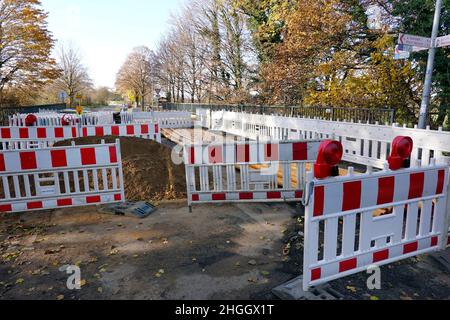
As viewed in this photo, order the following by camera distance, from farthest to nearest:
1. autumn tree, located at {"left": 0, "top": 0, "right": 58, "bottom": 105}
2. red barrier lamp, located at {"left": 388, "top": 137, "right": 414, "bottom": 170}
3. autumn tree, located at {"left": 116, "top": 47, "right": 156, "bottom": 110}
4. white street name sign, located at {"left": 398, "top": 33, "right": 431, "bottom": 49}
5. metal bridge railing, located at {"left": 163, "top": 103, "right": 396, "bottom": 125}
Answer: autumn tree, located at {"left": 116, "top": 47, "right": 156, "bottom": 110}, autumn tree, located at {"left": 0, "top": 0, "right": 58, "bottom": 105}, metal bridge railing, located at {"left": 163, "top": 103, "right": 396, "bottom": 125}, white street name sign, located at {"left": 398, "top": 33, "right": 431, "bottom": 49}, red barrier lamp, located at {"left": 388, "top": 137, "right": 414, "bottom": 170}

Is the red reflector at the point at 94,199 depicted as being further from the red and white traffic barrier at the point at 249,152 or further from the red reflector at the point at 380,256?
the red reflector at the point at 380,256

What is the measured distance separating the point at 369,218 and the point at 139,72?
62.0m

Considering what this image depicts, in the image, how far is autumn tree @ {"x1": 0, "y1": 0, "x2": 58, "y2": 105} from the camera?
97.5 ft

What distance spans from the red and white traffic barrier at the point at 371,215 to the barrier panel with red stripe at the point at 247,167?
2274 millimetres

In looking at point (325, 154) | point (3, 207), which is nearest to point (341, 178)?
point (325, 154)

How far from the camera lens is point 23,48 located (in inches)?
1214

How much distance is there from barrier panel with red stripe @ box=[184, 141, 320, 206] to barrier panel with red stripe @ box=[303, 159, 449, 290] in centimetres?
Answer: 245

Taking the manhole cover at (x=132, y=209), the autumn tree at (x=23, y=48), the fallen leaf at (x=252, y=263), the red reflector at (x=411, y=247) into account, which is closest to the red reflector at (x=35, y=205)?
the manhole cover at (x=132, y=209)

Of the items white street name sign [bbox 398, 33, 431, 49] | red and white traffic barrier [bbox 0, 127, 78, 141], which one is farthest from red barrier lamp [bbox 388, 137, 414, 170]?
red and white traffic barrier [bbox 0, 127, 78, 141]

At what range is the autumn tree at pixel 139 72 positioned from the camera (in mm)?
58622

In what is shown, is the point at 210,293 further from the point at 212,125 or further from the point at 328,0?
the point at 212,125

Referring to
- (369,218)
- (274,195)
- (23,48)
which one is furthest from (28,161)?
(23,48)

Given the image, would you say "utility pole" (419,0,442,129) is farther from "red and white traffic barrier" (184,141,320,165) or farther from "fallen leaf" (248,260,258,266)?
"fallen leaf" (248,260,258,266)

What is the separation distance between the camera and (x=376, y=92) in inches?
586
